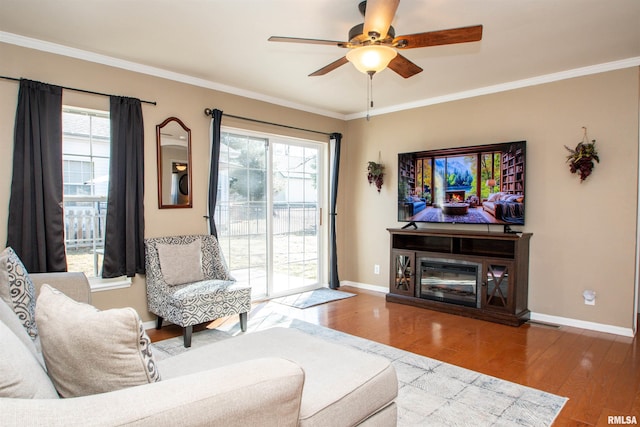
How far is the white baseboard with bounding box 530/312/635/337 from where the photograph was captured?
3.60 m

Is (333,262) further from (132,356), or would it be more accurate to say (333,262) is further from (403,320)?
(132,356)

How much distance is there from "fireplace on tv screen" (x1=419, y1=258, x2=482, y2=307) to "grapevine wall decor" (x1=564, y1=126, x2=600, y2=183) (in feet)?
4.35

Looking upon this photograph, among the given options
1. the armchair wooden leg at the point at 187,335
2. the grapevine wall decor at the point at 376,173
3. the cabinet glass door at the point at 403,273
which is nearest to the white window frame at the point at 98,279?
the armchair wooden leg at the point at 187,335

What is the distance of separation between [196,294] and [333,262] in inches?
Result: 100.0

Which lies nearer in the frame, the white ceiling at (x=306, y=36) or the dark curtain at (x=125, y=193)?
the white ceiling at (x=306, y=36)

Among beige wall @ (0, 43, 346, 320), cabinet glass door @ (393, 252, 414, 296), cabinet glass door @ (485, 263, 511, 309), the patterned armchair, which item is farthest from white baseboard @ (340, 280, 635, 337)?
beige wall @ (0, 43, 346, 320)

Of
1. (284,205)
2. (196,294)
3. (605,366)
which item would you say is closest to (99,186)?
(196,294)

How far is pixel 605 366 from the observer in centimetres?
291

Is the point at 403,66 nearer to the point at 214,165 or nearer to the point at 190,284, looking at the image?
the point at 214,165

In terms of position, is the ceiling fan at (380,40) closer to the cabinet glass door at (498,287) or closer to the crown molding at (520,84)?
the crown molding at (520,84)

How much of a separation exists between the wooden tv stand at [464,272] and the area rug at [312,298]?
70 centimetres

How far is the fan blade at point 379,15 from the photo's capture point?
1951mm

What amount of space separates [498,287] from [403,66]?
2.50m

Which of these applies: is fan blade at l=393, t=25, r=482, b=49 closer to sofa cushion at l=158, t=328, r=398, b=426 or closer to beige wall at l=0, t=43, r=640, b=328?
sofa cushion at l=158, t=328, r=398, b=426
